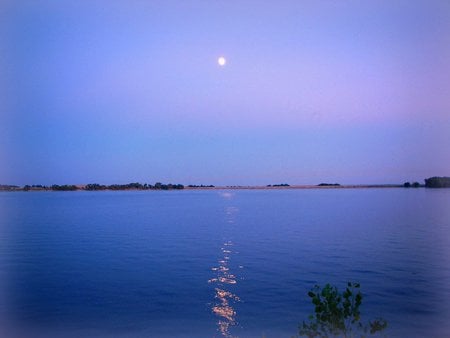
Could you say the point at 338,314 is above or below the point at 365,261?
above

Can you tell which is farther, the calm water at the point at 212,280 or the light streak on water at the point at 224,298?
the calm water at the point at 212,280

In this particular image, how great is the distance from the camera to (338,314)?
4414 mm

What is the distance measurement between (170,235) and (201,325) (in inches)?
738

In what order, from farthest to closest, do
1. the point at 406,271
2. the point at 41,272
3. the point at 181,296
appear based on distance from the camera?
1. the point at 41,272
2. the point at 406,271
3. the point at 181,296

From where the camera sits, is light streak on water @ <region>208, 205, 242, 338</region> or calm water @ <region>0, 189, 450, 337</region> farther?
calm water @ <region>0, 189, 450, 337</region>

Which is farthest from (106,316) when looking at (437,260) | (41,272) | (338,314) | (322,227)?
(322,227)

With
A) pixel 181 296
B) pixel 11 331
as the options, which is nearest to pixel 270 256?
pixel 181 296

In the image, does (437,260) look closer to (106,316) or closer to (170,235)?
(106,316)

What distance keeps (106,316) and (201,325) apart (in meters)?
3.15

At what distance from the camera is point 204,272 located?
1789 cm

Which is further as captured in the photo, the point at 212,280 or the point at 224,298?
the point at 212,280

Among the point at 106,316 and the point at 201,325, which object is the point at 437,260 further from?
the point at 106,316

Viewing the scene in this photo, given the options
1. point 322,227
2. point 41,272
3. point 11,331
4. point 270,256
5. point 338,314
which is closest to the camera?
point 338,314

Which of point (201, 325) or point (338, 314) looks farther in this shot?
point (201, 325)
